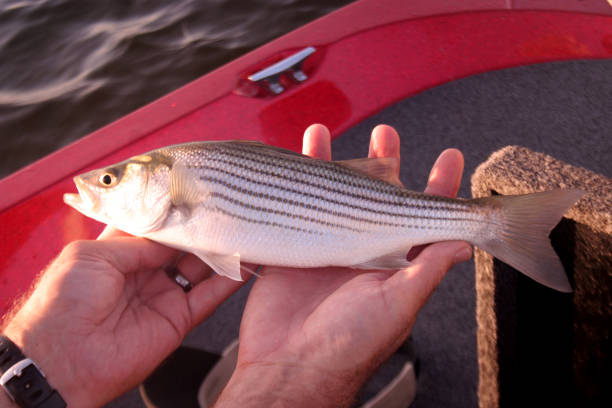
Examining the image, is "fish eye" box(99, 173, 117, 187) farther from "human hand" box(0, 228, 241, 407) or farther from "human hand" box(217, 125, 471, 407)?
"human hand" box(217, 125, 471, 407)

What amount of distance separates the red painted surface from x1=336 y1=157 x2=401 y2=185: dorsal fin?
104cm

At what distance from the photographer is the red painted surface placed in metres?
2.81

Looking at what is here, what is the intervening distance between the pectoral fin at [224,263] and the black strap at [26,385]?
34.9 inches

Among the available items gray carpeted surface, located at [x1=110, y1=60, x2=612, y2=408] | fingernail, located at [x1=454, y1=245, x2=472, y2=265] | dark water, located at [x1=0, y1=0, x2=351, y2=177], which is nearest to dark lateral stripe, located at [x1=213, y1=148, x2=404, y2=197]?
fingernail, located at [x1=454, y1=245, x2=472, y2=265]

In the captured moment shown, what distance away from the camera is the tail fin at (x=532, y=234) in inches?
73.0

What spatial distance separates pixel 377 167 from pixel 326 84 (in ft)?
4.76

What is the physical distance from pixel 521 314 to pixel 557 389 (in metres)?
0.42

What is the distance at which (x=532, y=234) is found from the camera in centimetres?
202

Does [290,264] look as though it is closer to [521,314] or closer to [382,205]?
[382,205]

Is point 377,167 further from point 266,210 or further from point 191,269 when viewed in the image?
point 191,269

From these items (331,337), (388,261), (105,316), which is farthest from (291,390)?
(105,316)

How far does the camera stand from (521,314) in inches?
88.7

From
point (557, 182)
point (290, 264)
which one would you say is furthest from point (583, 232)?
point (290, 264)

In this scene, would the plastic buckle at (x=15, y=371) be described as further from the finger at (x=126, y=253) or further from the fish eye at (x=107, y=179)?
the fish eye at (x=107, y=179)
